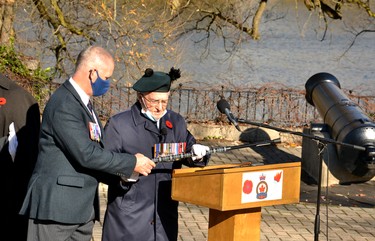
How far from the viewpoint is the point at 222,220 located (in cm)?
490

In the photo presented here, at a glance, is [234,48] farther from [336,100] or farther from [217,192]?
[217,192]

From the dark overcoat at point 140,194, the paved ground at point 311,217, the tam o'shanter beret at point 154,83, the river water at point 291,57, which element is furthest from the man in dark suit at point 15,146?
the river water at point 291,57

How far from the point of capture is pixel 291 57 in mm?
31938

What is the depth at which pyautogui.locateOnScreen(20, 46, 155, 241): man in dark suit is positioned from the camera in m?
4.66

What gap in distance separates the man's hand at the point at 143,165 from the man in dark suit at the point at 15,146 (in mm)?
975

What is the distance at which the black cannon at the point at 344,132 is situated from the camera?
1053 centimetres

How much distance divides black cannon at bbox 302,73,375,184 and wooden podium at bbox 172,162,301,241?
5016 mm

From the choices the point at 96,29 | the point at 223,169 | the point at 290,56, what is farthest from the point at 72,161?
the point at 290,56

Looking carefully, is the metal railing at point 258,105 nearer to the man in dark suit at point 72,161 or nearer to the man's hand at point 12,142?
the man's hand at point 12,142

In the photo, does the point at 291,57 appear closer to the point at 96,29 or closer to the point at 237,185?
the point at 96,29

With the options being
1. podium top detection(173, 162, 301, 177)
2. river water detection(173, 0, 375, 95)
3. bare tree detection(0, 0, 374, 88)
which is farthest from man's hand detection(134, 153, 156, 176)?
river water detection(173, 0, 375, 95)

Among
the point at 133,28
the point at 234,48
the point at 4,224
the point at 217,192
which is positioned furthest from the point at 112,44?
the point at 217,192

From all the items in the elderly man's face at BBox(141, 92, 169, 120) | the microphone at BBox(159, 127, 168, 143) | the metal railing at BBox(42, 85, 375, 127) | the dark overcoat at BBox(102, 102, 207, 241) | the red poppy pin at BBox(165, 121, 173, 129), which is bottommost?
the metal railing at BBox(42, 85, 375, 127)

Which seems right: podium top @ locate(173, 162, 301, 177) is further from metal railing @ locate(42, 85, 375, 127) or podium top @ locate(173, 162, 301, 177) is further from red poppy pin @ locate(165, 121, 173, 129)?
metal railing @ locate(42, 85, 375, 127)
